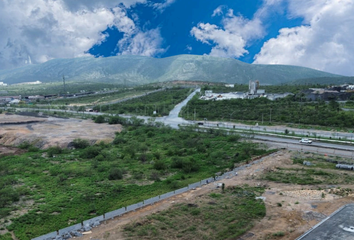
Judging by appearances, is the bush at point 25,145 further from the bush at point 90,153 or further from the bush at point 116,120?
the bush at point 116,120

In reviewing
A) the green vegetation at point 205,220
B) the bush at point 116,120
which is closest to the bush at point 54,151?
the green vegetation at point 205,220

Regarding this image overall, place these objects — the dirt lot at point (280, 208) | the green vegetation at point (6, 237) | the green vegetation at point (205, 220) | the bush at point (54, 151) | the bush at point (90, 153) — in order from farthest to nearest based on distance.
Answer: the bush at point (54, 151) < the bush at point (90, 153) < the dirt lot at point (280, 208) < the green vegetation at point (6, 237) < the green vegetation at point (205, 220)

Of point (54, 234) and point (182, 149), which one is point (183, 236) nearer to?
point (54, 234)

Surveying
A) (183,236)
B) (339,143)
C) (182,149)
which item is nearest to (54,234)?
(183,236)

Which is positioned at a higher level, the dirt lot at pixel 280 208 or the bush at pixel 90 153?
the bush at pixel 90 153

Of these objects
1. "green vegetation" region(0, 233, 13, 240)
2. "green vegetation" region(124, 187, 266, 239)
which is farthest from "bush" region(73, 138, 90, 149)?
"green vegetation" region(124, 187, 266, 239)

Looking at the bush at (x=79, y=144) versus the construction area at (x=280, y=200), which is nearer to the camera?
the construction area at (x=280, y=200)
